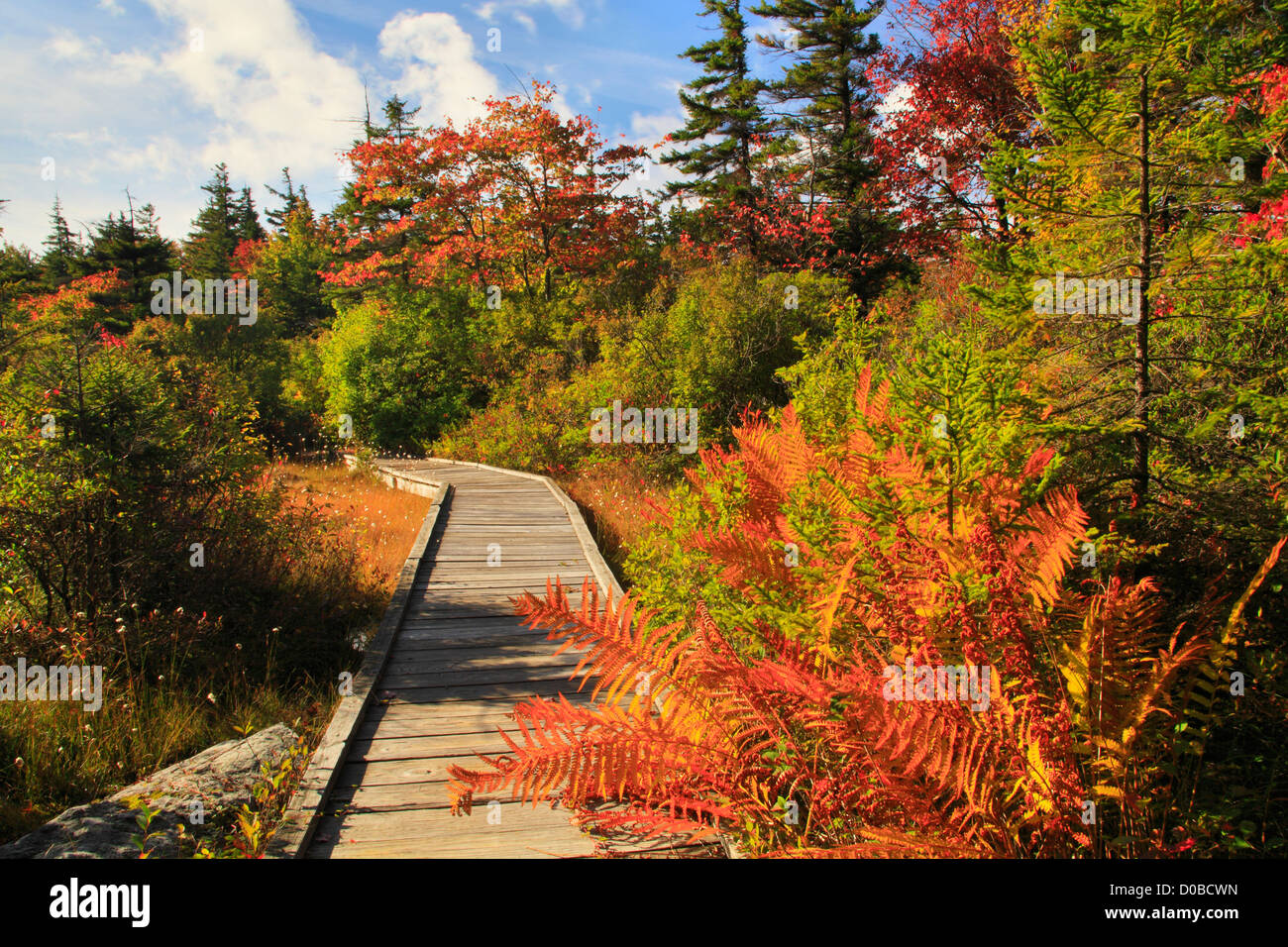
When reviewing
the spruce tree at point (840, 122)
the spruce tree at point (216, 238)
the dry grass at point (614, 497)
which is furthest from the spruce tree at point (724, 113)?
the spruce tree at point (216, 238)

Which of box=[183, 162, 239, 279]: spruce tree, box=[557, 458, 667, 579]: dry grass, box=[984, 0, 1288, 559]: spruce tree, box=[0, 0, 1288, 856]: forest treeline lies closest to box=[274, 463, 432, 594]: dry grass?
box=[0, 0, 1288, 856]: forest treeline

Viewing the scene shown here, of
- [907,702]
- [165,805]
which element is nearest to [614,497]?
[165,805]

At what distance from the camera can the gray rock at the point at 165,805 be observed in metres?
2.47

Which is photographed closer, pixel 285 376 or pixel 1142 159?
pixel 1142 159

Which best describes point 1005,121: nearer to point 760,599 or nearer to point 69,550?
point 760,599

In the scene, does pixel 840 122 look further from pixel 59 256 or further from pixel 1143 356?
pixel 59 256

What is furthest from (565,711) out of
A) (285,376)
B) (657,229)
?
(657,229)

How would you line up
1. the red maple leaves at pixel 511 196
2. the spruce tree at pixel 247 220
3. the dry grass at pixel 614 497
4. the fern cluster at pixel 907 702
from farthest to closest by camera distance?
the spruce tree at pixel 247 220, the red maple leaves at pixel 511 196, the dry grass at pixel 614 497, the fern cluster at pixel 907 702

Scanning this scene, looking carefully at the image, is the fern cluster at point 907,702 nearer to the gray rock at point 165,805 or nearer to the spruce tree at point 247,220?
the gray rock at point 165,805

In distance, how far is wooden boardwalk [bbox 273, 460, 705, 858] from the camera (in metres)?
2.71

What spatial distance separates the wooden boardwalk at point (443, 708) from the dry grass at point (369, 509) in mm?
411

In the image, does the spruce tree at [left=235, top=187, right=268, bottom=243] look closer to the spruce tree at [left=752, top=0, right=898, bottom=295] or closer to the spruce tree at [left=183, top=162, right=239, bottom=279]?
the spruce tree at [left=183, top=162, right=239, bottom=279]
